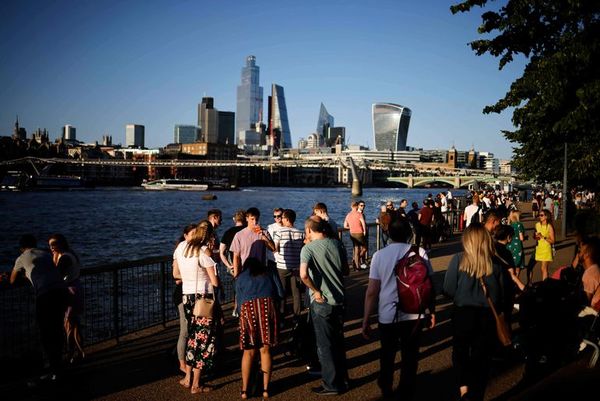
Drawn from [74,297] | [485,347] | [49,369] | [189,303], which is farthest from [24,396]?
[485,347]

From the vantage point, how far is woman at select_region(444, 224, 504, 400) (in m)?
4.95

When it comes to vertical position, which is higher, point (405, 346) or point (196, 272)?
point (196, 272)

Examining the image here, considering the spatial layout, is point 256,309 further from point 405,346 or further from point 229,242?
point 229,242

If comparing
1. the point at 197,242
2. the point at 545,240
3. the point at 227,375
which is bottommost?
the point at 227,375

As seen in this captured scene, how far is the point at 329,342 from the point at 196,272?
5.10 feet

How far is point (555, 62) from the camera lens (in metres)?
11.0

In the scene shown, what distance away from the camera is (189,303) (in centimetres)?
584

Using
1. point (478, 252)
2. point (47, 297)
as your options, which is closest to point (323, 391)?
point (478, 252)

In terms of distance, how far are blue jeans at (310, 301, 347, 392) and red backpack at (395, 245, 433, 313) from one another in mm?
879

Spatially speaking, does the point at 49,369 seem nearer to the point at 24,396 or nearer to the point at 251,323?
the point at 24,396

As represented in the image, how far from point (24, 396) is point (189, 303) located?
75.0 inches

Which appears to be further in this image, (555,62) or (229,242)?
(555,62)

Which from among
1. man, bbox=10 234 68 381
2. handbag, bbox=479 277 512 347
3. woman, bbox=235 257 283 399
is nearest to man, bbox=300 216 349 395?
woman, bbox=235 257 283 399

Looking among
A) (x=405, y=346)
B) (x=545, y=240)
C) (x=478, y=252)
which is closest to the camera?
(x=478, y=252)
